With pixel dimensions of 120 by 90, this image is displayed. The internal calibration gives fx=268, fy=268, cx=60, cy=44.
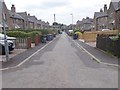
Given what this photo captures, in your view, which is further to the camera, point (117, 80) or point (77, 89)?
point (117, 80)

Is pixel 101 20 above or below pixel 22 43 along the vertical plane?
above

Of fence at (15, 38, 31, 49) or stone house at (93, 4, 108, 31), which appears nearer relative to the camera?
fence at (15, 38, 31, 49)

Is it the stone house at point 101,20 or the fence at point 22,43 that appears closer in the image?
the fence at point 22,43

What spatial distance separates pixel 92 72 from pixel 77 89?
3.56m

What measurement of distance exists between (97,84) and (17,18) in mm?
66080

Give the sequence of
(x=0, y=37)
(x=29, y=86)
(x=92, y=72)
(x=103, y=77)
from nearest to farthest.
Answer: (x=29, y=86) → (x=103, y=77) → (x=92, y=72) → (x=0, y=37)

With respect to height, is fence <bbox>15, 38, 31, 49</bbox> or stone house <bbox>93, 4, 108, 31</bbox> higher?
stone house <bbox>93, 4, 108, 31</bbox>

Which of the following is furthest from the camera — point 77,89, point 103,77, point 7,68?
point 7,68

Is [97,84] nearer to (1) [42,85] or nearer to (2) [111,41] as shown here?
(1) [42,85]

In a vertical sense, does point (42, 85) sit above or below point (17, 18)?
below

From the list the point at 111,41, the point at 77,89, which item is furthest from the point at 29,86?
the point at 111,41

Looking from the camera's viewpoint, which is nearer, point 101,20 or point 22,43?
point 22,43

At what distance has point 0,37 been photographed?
77.7ft

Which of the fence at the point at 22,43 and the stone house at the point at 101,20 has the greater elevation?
the stone house at the point at 101,20
